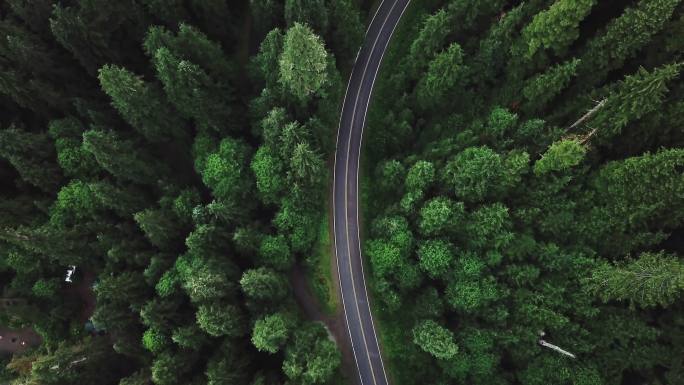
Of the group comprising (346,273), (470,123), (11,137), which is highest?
(11,137)

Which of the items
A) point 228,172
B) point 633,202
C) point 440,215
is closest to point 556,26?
point 633,202

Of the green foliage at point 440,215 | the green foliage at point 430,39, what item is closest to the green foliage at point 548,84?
the green foliage at point 430,39

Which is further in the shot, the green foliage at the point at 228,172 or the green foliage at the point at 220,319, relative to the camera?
the green foliage at the point at 228,172

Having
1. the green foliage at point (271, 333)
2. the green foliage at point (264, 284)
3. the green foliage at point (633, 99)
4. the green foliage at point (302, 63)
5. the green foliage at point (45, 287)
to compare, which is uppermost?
the green foliage at point (302, 63)

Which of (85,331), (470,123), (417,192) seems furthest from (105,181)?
(470,123)

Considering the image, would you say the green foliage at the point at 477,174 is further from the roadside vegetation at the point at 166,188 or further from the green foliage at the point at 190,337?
the green foliage at the point at 190,337

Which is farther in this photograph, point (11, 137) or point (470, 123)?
point (470, 123)

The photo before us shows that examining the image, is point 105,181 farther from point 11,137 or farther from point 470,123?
point 470,123
